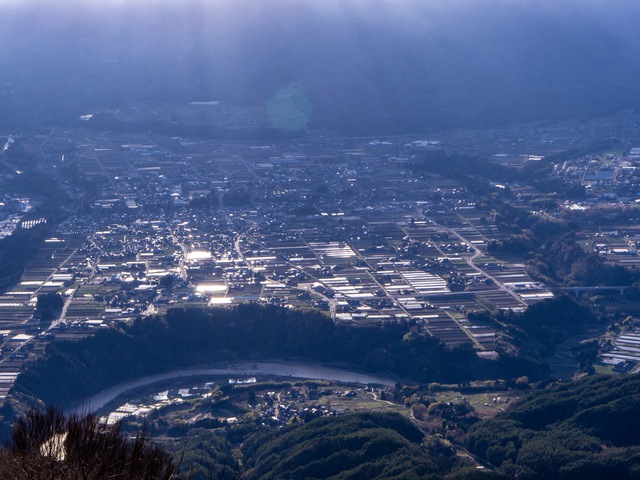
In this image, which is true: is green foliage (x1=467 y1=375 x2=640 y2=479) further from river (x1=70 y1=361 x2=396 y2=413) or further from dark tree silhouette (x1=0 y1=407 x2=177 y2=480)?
dark tree silhouette (x1=0 y1=407 x2=177 y2=480)

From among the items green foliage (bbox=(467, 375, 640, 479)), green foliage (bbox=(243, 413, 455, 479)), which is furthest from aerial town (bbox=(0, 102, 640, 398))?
green foliage (bbox=(243, 413, 455, 479))

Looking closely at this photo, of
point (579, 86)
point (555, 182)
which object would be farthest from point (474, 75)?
point (555, 182)

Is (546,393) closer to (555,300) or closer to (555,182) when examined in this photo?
(555,300)

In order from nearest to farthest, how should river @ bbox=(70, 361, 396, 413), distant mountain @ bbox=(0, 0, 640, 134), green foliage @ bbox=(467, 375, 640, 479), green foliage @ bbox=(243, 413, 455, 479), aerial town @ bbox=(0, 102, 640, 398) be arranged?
1. green foliage @ bbox=(243, 413, 455, 479)
2. green foliage @ bbox=(467, 375, 640, 479)
3. river @ bbox=(70, 361, 396, 413)
4. aerial town @ bbox=(0, 102, 640, 398)
5. distant mountain @ bbox=(0, 0, 640, 134)

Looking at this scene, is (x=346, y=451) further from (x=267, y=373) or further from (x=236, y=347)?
(x=236, y=347)

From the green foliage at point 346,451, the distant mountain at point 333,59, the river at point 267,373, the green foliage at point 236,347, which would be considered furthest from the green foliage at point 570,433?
the distant mountain at point 333,59

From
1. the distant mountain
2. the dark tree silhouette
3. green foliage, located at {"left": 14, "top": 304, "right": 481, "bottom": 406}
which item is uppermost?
the distant mountain
